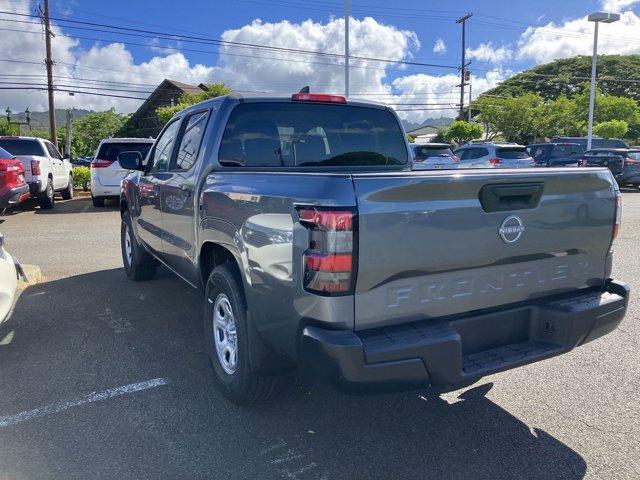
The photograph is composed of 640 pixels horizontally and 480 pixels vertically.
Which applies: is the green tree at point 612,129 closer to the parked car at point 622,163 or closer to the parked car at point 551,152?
the parked car at point 551,152

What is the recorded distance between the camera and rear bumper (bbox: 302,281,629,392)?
7.90 feet

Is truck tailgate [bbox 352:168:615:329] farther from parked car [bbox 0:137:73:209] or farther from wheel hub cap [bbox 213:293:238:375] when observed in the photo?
parked car [bbox 0:137:73:209]

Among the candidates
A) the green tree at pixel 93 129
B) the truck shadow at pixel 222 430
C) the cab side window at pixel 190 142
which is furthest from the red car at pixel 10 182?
the green tree at pixel 93 129

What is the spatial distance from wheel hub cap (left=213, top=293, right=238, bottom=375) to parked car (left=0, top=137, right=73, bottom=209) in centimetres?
1077

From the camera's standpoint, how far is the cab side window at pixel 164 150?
4880 mm

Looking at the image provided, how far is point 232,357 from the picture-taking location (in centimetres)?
343

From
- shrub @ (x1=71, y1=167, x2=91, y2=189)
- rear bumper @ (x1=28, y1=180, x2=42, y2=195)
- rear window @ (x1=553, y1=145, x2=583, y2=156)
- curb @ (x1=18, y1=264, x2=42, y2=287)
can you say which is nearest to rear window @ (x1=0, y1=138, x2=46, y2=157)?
rear bumper @ (x1=28, y1=180, x2=42, y2=195)

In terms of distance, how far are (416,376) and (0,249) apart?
3.76 meters

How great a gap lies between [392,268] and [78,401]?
2.36 meters

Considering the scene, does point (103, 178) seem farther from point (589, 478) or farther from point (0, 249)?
point (589, 478)

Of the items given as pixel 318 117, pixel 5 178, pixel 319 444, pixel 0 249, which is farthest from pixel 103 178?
pixel 319 444

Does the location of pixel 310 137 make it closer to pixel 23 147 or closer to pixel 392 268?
pixel 392 268

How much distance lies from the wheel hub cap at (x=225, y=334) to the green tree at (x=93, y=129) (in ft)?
204

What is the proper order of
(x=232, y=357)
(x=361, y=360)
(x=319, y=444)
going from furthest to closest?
1. (x=232, y=357)
2. (x=319, y=444)
3. (x=361, y=360)
